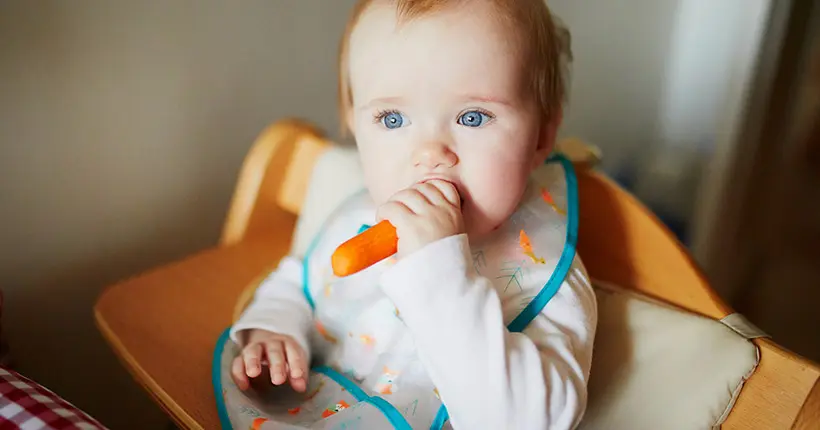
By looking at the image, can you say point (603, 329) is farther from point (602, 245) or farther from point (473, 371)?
point (473, 371)

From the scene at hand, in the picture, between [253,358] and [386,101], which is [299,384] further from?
[386,101]

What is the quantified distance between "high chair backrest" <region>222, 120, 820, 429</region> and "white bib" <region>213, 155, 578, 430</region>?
66mm

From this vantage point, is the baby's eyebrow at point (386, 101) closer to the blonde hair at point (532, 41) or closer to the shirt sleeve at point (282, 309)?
the blonde hair at point (532, 41)

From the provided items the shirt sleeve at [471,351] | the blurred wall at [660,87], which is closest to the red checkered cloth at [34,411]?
the shirt sleeve at [471,351]

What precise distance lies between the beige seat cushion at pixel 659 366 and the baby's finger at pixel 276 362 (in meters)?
0.27

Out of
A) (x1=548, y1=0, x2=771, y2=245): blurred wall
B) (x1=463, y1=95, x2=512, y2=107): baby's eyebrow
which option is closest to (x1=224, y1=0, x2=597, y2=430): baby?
(x1=463, y1=95, x2=512, y2=107): baby's eyebrow

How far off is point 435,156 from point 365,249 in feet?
0.32

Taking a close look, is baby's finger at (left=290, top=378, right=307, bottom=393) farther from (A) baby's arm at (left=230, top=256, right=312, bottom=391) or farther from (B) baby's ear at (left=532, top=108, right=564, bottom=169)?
(B) baby's ear at (left=532, top=108, right=564, bottom=169)

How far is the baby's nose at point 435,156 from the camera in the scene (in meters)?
0.54

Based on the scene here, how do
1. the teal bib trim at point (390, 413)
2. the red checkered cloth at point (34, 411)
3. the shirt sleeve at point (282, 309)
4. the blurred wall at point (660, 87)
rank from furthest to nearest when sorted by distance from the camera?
the blurred wall at point (660, 87) → the shirt sleeve at point (282, 309) → the teal bib trim at point (390, 413) → the red checkered cloth at point (34, 411)

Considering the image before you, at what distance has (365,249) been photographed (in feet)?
1.64

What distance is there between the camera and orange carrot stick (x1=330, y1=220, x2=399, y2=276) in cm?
49

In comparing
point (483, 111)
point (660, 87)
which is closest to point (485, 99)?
point (483, 111)

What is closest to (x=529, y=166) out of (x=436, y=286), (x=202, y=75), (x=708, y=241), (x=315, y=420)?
(x=436, y=286)
